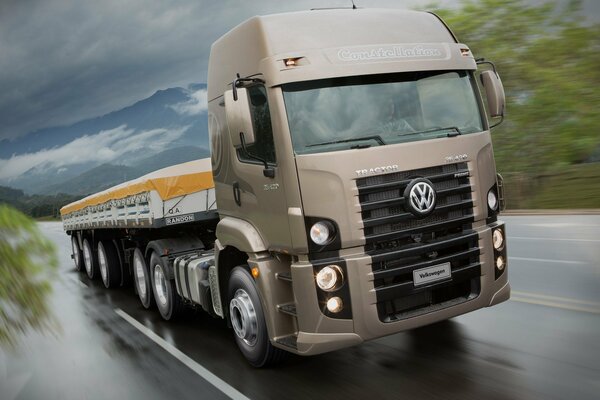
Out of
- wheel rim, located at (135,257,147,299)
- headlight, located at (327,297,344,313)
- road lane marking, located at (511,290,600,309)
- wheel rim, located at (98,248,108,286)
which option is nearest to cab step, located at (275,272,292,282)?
headlight, located at (327,297,344,313)

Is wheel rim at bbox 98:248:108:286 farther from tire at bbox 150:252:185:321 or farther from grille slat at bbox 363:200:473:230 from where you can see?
grille slat at bbox 363:200:473:230

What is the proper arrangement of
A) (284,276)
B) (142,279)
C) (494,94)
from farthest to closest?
(142,279), (494,94), (284,276)

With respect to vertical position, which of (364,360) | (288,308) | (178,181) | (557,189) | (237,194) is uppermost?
(178,181)

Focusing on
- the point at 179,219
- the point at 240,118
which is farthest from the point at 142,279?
the point at 240,118

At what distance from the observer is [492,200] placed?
5.39m

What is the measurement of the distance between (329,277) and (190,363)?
200 centimetres

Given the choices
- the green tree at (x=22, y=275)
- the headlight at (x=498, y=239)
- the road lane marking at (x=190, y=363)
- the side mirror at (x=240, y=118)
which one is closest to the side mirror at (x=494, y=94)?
the headlight at (x=498, y=239)

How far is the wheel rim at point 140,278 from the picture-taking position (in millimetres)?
9094

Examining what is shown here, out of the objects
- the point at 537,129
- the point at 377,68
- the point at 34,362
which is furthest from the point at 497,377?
the point at 537,129

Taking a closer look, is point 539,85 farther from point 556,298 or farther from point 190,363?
Answer: point 190,363

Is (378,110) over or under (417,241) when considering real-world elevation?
over

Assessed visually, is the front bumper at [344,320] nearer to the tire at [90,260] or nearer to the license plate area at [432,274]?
the license plate area at [432,274]

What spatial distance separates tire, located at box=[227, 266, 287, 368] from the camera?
538 cm

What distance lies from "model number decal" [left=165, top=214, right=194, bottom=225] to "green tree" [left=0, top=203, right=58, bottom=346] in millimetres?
4606
